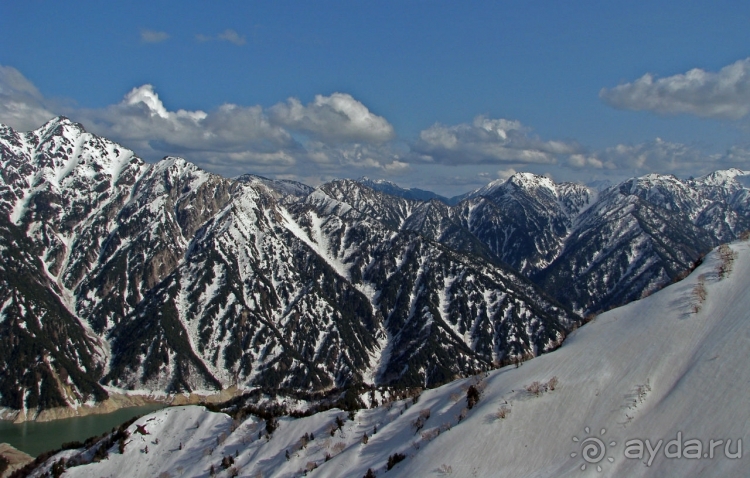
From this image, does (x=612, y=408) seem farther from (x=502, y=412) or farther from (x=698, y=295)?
(x=698, y=295)

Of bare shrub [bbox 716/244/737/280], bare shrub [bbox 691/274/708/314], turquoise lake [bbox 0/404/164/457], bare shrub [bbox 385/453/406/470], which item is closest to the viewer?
bare shrub [bbox 691/274/708/314]

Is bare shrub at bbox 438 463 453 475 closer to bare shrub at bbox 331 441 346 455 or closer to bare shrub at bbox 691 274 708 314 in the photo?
bare shrub at bbox 331 441 346 455

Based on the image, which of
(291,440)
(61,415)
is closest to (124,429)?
(291,440)

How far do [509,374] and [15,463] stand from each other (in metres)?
103

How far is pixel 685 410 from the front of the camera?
2150 cm

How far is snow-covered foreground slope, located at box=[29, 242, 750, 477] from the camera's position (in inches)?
804

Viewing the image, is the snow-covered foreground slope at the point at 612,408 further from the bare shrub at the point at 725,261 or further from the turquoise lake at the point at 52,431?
the turquoise lake at the point at 52,431
